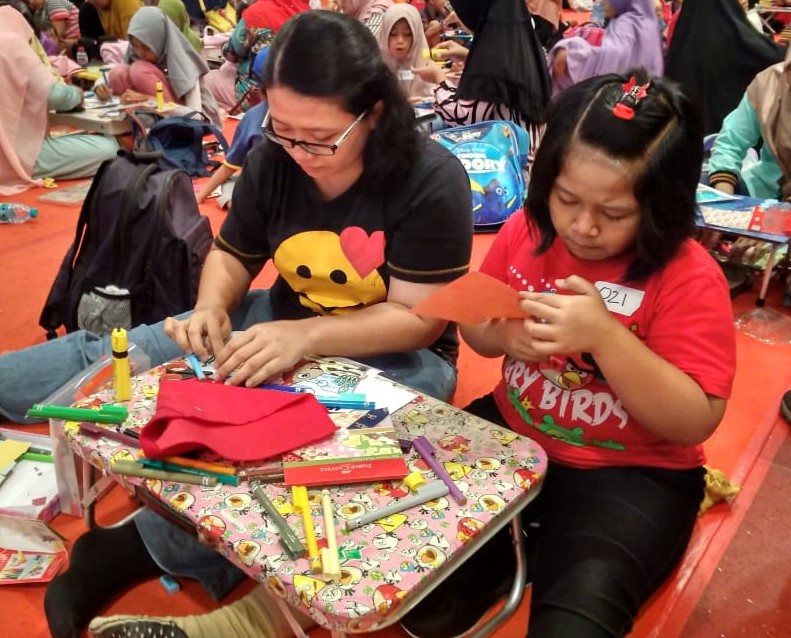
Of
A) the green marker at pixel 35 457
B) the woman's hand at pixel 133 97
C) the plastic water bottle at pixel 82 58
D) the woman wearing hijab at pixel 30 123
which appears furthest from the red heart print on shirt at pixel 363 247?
the plastic water bottle at pixel 82 58

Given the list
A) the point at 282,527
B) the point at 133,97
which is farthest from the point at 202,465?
the point at 133,97

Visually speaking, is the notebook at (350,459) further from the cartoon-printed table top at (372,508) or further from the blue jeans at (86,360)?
the blue jeans at (86,360)

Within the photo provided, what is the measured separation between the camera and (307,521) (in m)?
0.79

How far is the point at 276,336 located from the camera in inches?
42.2

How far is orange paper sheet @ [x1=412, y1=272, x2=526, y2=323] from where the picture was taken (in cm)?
84

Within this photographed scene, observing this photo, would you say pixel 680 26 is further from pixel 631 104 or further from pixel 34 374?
pixel 34 374

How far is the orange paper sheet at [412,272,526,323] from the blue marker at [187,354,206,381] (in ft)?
1.19

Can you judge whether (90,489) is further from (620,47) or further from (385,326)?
(620,47)

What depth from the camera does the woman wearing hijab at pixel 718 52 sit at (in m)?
3.01

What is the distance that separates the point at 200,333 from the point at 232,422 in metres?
0.28

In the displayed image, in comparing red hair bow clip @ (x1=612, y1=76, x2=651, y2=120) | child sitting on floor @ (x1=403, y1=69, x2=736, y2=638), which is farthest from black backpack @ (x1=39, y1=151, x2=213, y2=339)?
red hair bow clip @ (x1=612, y1=76, x2=651, y2=120)

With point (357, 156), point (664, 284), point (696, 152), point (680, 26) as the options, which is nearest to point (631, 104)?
point (696, 152)

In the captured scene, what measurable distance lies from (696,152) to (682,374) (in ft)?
0.93

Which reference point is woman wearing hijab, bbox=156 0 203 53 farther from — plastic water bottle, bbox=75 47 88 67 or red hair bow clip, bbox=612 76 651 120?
red hair bow clip, bbox=612 76 651 120
